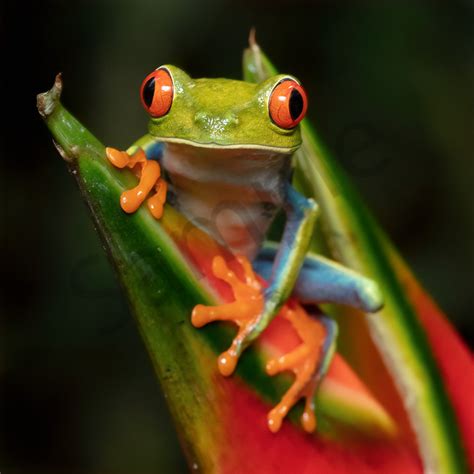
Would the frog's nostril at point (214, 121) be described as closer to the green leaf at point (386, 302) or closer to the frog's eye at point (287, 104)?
the frog's eye at point (287, 104)

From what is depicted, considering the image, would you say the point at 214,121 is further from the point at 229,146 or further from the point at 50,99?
the point at 50,99

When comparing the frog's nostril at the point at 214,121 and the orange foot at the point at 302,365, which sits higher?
the frog's nostril at the point at 214,121

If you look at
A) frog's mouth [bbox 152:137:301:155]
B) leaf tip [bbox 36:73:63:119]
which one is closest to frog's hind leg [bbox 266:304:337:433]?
frog's mouth [bbox 152:137:301:155]

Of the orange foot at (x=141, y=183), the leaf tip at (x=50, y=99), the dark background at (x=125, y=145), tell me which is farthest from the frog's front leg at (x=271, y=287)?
the dark background at (x=125, y=145)

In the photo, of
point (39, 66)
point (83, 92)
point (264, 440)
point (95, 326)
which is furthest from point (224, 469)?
point (39, 66)

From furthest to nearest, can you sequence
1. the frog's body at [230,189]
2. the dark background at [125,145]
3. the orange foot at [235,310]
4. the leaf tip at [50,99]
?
1. the dark background at [125,145]
2. the frog's body at [230,189]
3. the orange foot at [235,310]
4. the leaf tip at [50,99]

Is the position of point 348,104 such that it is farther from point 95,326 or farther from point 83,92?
point 95,326

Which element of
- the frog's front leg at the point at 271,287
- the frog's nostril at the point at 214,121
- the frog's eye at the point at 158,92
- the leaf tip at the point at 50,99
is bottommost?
the frog's front leg at the point at 271,287

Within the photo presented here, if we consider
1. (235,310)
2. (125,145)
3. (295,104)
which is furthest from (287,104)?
(125,145)
